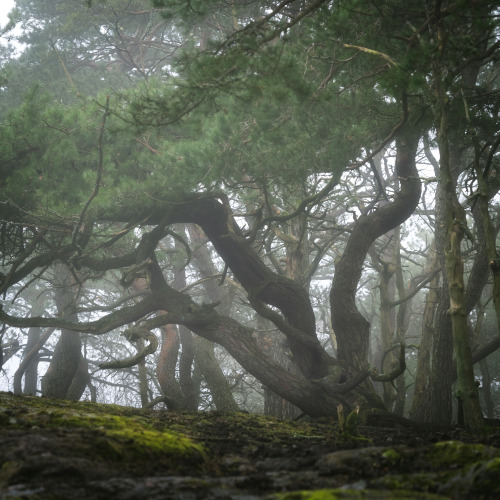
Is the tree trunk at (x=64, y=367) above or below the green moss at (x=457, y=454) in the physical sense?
above

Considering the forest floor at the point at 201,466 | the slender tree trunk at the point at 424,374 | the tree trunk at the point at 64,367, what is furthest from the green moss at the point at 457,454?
the tree trunk at the point at 64,367

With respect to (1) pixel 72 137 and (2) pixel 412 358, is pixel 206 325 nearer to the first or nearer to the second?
(1) pixel 72 137

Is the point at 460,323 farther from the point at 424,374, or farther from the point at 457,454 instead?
the point at 424,374

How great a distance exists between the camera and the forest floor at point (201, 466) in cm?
149

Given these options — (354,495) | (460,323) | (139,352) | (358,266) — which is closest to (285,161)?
(358,266)

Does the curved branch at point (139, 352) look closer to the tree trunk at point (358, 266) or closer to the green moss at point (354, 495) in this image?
the tree trunk at point (358, 266)

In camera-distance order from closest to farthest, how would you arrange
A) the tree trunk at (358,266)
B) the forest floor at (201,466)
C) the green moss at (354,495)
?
1. the green moss at (354,495)
2. the forest floor at (201,466)
3. the tree trunk at (358,266)

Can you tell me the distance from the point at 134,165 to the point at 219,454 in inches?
179

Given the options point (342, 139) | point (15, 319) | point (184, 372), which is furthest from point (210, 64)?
point (184, 372)

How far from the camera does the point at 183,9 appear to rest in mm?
3715

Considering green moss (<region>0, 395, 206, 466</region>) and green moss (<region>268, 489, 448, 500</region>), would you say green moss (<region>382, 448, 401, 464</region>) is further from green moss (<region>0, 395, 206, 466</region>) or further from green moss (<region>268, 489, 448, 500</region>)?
green moss (<region>0, 395, 206, 466</region>)

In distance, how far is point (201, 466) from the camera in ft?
6.63

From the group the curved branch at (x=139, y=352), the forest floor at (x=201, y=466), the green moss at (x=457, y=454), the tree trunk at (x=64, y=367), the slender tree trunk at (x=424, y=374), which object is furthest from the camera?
the tree trunk at (x=64, y=367)

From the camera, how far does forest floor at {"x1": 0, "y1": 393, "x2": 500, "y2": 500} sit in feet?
4.89
